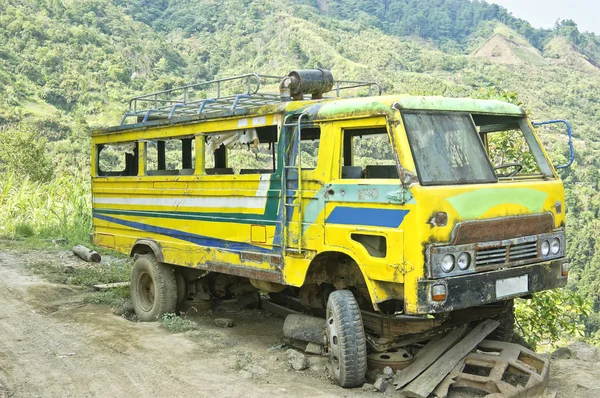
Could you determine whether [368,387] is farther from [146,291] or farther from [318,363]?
[146,291]

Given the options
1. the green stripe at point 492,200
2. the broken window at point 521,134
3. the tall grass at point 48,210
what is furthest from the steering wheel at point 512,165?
the tall grass at point 48,210

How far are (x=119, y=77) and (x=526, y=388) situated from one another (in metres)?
64.5

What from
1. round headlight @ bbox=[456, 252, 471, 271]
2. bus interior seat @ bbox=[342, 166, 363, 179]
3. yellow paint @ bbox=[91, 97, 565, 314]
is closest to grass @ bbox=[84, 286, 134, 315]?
yellow paint @ bbox=[91, 97, 565, 314]

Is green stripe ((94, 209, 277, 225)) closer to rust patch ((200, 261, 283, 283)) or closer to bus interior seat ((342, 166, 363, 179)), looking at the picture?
rust patch ((200, 261, 283, 283))

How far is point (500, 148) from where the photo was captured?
36.0ft

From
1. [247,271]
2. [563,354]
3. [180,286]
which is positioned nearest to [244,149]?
[247,271]

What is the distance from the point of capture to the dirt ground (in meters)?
5.89

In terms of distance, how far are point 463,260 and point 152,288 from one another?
15.1ft

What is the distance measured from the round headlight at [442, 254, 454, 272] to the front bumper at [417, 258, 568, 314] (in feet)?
0.25

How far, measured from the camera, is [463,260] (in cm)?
550

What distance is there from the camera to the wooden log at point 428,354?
5.89 metres

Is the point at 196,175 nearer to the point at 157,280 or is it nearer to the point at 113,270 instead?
the point at 157,280

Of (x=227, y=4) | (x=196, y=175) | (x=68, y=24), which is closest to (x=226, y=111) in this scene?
(x=196, y=175)

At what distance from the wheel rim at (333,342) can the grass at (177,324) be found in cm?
218
